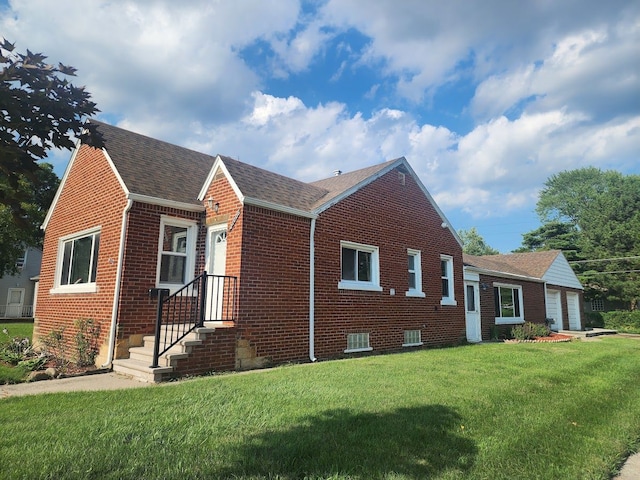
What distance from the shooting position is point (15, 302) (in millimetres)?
32094

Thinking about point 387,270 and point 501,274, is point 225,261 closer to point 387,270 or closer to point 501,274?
point 387,270

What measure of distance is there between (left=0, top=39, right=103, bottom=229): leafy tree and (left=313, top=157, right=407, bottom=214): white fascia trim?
756cm

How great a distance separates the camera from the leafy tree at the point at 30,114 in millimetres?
2785

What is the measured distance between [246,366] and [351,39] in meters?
8.95

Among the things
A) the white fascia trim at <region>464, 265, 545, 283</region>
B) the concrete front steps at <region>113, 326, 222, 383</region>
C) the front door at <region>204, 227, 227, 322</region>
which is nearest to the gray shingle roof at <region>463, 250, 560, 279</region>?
the white fascia trim at <region>464, 265, 545, 283</region>

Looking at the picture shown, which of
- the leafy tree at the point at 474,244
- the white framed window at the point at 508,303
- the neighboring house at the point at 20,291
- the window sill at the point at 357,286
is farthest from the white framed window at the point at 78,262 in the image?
the leafy tree at the point at 474,244

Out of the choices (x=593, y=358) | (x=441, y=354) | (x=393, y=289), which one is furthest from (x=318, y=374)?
(x=593, y=358)

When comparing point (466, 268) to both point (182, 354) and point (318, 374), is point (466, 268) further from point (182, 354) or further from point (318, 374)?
point (182, 354)

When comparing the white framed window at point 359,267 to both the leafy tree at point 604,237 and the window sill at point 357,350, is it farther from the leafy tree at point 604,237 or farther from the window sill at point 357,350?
the leafy tree at point 604,237

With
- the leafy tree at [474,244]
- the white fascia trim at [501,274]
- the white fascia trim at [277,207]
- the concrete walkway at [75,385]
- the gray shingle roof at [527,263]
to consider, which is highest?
the leafy tree at [474,244]

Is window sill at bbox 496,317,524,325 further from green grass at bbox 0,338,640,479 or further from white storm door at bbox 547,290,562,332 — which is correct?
green grass at bbox 0,338,640,479

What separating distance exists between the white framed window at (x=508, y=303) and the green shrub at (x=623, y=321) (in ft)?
43.7

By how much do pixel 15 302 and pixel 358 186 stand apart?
32969mm

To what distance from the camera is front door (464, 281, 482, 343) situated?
16.8 metres
